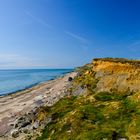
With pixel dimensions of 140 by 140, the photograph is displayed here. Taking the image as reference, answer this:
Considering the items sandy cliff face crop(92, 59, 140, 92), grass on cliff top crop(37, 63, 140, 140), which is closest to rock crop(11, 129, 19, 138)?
grass on cliff top crop(37, 63, 140, 140)

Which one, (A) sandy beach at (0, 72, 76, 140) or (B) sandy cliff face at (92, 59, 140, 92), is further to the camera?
(A) sandy beach at (0, 72, 76, 140)

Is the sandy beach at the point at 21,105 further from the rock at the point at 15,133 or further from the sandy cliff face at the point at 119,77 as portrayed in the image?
the sandy cliff face at the point at 119,77

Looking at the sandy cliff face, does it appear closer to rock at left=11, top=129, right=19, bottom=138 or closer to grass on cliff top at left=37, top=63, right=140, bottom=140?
grass on cliff top at left=37, top=63, right=140, bottom=140

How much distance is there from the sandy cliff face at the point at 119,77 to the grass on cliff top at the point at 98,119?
1502 millimetres

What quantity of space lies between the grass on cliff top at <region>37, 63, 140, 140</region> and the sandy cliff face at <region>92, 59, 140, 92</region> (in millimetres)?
1502

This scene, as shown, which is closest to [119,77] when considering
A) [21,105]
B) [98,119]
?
[98,119]

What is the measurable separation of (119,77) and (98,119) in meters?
11.7

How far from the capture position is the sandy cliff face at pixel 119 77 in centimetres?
3344

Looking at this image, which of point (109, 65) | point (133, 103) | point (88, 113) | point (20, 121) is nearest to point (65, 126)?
point (88, 113)

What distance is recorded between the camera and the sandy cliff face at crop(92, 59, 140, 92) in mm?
33438

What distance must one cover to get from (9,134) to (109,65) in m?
17.9

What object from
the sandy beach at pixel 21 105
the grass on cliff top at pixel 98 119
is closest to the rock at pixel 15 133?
the sandy beach at pixel 21 105

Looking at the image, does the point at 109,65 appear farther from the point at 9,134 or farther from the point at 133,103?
the point at 9,134

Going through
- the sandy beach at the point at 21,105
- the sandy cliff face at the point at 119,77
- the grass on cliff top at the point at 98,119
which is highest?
the sandy cliff face at the point at 119,77
